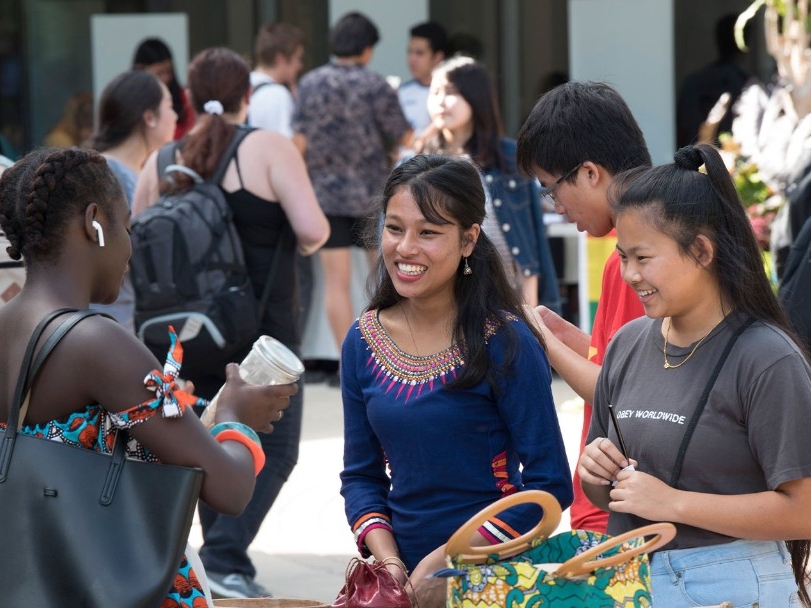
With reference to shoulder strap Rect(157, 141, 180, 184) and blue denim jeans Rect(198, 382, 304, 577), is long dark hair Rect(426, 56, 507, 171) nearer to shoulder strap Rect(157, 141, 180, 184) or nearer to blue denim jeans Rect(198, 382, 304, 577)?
shoulder strap Rect(157, 141, 180, 184)

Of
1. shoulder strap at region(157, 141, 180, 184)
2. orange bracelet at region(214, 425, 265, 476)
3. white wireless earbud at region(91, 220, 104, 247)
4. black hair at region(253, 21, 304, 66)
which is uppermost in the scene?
black hair at region(253, 21, 304, 66)

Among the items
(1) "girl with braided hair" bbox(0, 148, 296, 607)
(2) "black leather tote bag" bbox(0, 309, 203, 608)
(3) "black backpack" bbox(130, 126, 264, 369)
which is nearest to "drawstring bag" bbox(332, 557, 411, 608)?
(1) "girl with braided hair" bbox(0, 148, 296, 607)

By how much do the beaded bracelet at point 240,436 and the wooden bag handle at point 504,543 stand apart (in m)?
0.51

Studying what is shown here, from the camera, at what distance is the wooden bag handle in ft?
7.65

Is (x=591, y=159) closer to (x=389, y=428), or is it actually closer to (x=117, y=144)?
(x=389, y=428)

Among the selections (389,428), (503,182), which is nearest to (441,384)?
(389,428)

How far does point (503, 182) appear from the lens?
22.4ft

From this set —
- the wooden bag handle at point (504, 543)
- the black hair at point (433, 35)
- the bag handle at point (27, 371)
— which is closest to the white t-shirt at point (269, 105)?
the black hair at point (433, 35)

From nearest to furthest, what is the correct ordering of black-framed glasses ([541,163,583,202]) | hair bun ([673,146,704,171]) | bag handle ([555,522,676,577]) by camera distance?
bag handle ([555,522,676,577])
hair bun ([673,146,704,171])
black-framed glasses ([541,163,583,202])

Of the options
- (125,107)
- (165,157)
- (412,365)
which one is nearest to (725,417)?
(412,365)

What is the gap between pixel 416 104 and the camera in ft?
33.4

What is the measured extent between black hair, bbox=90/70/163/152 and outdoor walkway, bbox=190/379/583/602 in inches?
68.7

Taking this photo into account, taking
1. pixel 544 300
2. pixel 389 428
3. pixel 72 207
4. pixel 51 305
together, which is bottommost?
pixel 544 300

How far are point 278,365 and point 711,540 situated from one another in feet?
3.05
